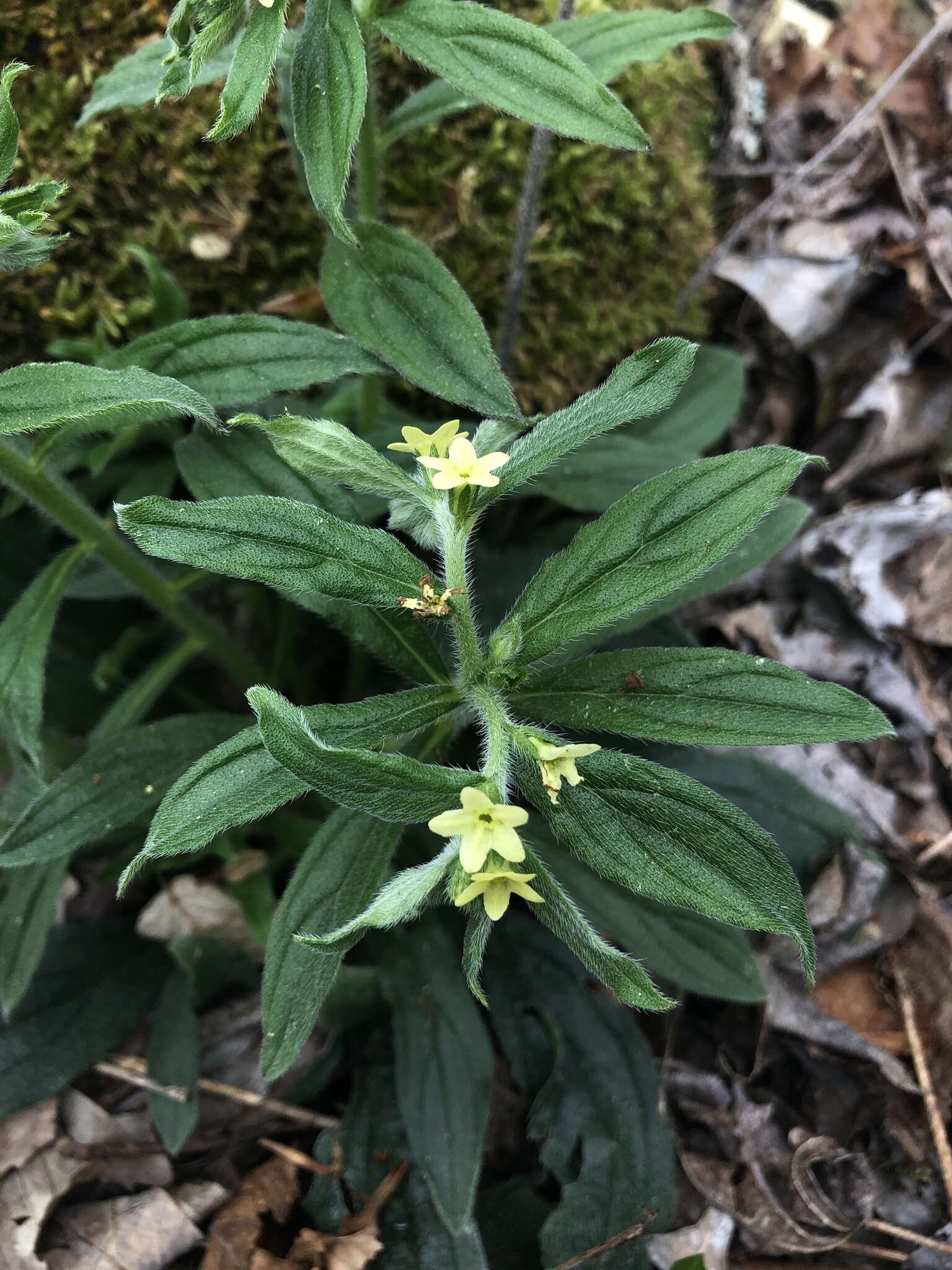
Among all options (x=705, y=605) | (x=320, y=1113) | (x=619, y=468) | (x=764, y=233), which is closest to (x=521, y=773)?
(x=619, y=468)

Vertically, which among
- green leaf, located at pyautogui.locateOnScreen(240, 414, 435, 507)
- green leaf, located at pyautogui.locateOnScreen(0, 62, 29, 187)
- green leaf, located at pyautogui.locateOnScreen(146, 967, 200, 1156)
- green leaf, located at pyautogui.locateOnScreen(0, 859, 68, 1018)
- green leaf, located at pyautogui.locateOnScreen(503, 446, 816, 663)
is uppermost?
green leaf, located at pyautogui.locateOnScreen(0, 62, 29, 187)

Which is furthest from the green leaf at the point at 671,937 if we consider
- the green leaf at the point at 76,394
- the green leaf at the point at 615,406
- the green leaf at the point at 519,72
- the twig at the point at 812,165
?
the twig at the point at 812,165

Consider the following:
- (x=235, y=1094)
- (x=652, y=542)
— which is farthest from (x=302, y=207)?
(x=235, y=1094)

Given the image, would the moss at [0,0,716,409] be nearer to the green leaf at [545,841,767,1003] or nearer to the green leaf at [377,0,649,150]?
the green leaf at [377,0,649,150]

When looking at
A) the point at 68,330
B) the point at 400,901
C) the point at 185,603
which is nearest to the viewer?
the point at 400,901

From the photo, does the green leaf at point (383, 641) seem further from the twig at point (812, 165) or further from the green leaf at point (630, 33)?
the twig at point (812, 165)

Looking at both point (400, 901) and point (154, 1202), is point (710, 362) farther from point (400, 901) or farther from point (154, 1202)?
point (154, 1202)

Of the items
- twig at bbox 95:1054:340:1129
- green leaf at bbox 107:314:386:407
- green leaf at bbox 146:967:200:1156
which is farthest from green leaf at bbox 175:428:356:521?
twig at bbox 95:1054:340:1129
